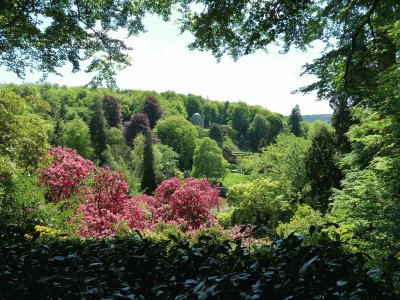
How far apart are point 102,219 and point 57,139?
32.7 m

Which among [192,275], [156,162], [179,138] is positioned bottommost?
[156,162]

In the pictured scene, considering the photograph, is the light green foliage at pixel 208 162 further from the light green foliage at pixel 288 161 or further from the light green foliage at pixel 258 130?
the light green foliage at pixel 258 130

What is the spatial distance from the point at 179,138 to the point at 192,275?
2060 inches

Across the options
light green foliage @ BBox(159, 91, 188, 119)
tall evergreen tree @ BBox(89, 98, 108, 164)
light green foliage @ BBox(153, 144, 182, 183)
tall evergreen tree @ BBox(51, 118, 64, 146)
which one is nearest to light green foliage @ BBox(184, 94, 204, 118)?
light green foliage @ BBox(159, 91, 188, 119)

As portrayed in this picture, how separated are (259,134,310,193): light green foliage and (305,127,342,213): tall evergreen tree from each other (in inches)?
118

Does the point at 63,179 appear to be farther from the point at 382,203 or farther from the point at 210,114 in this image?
the point at 210,114

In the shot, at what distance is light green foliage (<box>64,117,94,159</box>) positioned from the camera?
4194 centimetres

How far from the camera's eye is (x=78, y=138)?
139ft

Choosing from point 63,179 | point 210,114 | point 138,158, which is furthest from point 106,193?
point 210,114

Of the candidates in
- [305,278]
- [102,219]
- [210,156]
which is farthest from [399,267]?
[210,156]

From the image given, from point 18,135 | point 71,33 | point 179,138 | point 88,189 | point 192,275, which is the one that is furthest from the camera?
point 179,138

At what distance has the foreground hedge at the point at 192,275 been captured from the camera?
180 centimetres

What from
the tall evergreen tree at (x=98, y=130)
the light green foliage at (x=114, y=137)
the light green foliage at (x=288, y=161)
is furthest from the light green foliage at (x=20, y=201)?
the light green foliage at (x=114, y=137)

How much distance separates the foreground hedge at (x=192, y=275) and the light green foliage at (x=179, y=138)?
51512 mm
